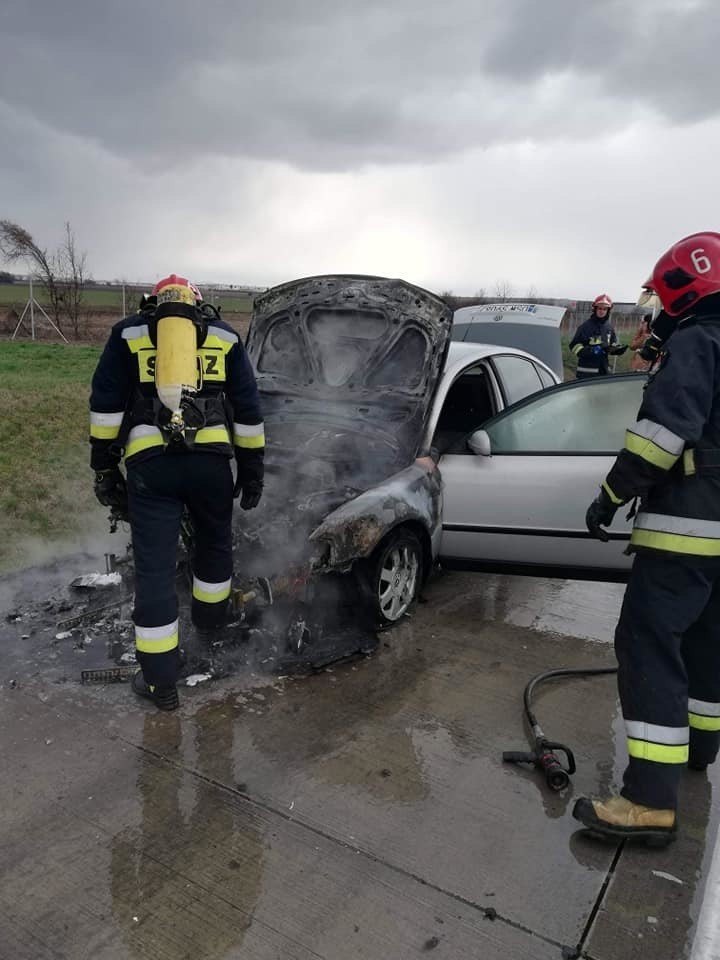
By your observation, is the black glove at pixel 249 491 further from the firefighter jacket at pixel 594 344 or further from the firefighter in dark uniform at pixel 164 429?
the firefighter jacket at pixel 594 344

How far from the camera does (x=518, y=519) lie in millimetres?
4164

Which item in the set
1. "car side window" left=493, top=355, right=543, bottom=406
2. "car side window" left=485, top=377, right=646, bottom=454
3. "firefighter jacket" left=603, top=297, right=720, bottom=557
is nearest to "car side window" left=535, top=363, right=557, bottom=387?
"car side window" left=493, top=355, right=543, bottom=406

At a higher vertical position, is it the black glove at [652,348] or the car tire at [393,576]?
the black glove at [652,348]

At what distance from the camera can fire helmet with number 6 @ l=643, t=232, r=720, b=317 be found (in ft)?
8.23

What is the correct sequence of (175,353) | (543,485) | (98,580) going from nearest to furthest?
1. (175,353)
2. (543,485)
3. (98,580)

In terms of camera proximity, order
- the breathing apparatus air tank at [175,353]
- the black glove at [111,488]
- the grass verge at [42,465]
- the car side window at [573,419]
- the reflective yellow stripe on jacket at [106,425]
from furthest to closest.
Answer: the grass verge at [42,465] < the car side window at [573,419] < the black glove at [111,488] < the reflective yellow stripe on jacket at [106,425] < the breathing apparatus air tank at [175,353]

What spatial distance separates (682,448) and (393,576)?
1.92 meters

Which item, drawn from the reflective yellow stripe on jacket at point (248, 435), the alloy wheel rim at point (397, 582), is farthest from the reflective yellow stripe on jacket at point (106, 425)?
the alloy wheel rim at point (397, 582)

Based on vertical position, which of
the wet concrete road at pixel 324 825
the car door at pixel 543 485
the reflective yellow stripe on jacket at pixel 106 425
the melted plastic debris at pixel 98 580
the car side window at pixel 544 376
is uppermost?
the car side window at pixel 544 376

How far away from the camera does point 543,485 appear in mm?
4125

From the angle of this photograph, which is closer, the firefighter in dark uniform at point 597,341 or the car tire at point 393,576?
the car tire at point 393,576

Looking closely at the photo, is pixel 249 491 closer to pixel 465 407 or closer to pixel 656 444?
pixel 656 444

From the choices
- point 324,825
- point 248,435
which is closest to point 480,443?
point 248,435

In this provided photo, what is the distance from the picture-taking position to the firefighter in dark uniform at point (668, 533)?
241 centimetres
